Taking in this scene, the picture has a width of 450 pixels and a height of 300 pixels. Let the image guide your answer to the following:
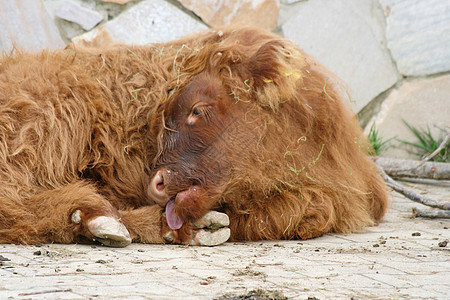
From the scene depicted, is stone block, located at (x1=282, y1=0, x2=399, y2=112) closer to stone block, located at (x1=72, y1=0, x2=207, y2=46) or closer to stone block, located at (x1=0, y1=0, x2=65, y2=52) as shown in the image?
stone block, located at (x1=72, y1=0, x2=207, y2=46)

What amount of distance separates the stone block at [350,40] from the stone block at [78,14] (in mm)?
2055

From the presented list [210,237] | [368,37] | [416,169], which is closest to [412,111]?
[368,37]

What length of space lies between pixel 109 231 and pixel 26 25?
10.5 feet

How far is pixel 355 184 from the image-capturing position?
4.02 m

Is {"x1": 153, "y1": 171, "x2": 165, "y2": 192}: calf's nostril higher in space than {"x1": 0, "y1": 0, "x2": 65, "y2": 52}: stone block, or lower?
lower

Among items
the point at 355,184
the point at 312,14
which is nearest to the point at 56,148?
the point at 355,184

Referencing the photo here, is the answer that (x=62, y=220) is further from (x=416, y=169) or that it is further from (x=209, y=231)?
(x=416, y=169)

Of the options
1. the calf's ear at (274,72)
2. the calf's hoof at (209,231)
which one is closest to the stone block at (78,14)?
the calf's ear at (274,72)

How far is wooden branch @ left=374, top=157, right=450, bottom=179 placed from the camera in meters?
5.67

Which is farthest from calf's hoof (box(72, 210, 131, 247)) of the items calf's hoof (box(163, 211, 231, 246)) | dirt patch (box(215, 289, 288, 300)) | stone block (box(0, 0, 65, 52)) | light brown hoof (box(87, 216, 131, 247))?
stone block (box(0, 0, 65, 52))

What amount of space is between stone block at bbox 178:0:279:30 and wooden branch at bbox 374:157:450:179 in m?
1.94

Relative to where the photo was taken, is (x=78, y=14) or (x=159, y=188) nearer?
(x=159, y=188)

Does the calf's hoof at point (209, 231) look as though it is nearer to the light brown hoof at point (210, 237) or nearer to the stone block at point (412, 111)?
the light brown hoof at point (210, 237)

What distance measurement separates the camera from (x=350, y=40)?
21.7 feet
